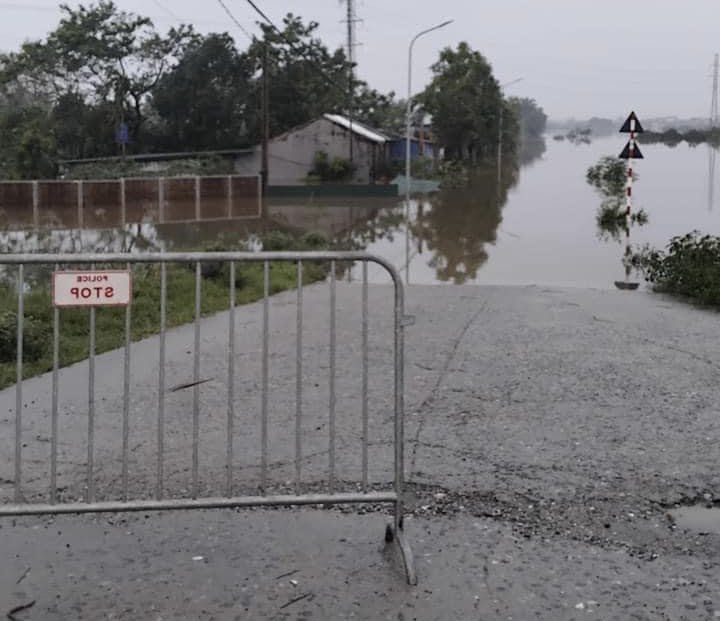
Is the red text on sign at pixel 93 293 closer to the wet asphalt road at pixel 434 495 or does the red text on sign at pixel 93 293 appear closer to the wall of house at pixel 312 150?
the wet asphalt road at pixel 434 495

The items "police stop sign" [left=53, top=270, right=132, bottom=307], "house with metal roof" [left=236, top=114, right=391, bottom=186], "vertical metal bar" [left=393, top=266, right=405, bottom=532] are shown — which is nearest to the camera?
"police stop sign" [left=53, top=270, right=132, bottom=307]

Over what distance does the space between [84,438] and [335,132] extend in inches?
2305

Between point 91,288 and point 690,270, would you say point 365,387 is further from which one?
point 690,270

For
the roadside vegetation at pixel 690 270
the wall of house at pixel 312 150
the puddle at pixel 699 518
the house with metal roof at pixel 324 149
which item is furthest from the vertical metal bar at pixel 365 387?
the wall of house at pixel 312 150

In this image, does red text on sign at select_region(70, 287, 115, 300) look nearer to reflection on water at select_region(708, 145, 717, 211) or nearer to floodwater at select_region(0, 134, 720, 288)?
floodwater at select_region(0, 134, 720, 288)

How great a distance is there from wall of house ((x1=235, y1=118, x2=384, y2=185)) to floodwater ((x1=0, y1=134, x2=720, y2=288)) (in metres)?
10.0

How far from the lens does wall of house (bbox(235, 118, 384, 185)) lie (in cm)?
6300

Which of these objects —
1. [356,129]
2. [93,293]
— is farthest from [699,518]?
[356,129]

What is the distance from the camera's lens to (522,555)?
4215 mm

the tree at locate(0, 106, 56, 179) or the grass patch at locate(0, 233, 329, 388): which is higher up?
the tree at locate(0, 106, 56, 179)

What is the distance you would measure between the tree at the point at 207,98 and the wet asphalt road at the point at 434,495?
60430mm

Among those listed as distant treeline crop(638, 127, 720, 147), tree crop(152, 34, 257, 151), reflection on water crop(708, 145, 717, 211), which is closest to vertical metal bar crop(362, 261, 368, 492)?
reflection on water crop(708, 145, 717, 211)

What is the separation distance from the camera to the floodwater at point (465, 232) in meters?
20.6

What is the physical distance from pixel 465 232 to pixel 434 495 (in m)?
25.0
